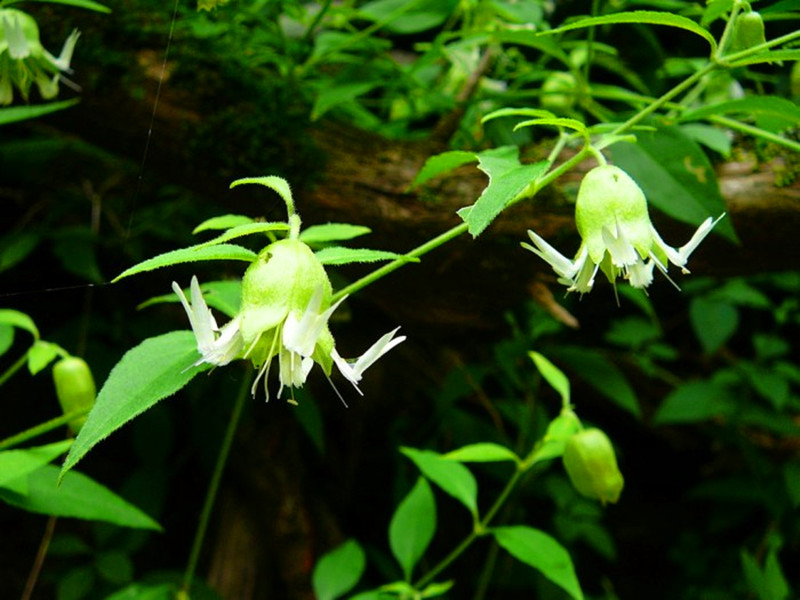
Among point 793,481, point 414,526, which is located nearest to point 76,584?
point 414,526

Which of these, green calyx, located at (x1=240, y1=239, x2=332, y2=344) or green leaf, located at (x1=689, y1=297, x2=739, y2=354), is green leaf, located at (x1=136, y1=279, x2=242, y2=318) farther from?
green leaf, located at (x1=689, y1=297, x2=739, y2=354)

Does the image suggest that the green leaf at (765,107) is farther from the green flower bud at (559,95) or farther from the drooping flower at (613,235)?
the green flower bud at (559,95)

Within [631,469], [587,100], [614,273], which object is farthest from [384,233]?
[631,469]

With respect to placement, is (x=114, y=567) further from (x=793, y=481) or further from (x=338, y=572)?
(x=793, y=481)

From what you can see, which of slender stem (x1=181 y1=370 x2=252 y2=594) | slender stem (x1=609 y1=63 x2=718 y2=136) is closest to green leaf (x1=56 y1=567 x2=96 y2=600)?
slender stem (x1=181 y1=370 x2=252 y2=594)

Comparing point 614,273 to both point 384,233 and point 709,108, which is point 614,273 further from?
point 384,233
